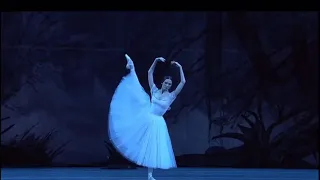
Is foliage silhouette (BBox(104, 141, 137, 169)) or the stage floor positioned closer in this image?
the stage floor

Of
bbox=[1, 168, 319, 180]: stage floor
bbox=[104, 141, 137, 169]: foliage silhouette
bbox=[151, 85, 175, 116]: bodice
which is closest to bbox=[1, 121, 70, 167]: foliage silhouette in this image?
bbox=[1, 168, 319, 180]: stage floor

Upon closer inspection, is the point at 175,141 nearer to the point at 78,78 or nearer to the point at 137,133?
the point at 78,78

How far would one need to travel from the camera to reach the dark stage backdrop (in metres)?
9.02

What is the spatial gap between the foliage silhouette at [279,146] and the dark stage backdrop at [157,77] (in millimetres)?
25

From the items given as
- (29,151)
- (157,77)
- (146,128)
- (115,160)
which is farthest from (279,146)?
(29,151)

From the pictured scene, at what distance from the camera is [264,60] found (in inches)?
359

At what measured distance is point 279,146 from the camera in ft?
30.2

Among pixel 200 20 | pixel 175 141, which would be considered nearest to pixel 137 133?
pixel 175 141

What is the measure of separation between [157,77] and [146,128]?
248 centimetres

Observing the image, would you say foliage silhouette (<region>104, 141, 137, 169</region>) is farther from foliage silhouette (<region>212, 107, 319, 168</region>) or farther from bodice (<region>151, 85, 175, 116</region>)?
bodice (<region>151, 85, 175, 116</region>)

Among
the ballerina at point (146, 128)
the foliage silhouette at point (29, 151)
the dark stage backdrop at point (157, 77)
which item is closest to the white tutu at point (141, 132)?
the ballerina at point (146, 128)

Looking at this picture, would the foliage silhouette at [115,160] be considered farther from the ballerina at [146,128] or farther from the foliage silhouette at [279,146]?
the ballerina at [146,128]

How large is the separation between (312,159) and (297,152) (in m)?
0.28

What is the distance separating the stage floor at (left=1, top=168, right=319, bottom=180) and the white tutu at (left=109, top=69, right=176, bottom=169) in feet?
2.82
